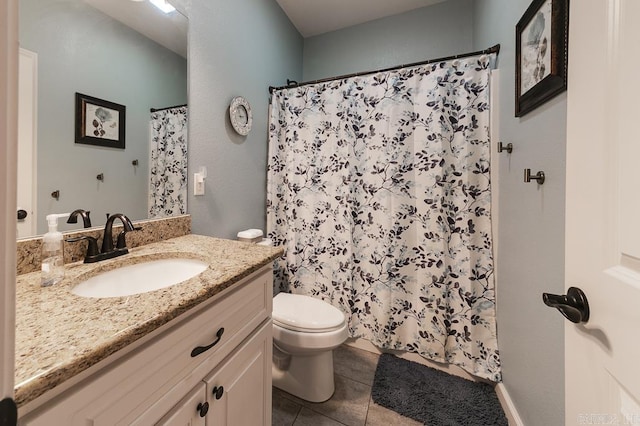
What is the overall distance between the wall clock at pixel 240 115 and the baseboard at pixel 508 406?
6.79ft

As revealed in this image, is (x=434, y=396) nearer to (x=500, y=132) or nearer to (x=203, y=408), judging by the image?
(x=203, y=408)

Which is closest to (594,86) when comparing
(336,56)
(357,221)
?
(357,221)

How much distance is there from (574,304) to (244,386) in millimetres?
905

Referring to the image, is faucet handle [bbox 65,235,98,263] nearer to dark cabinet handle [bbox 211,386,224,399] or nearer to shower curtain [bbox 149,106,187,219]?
shower curtain [bbox 149,106,187,219]

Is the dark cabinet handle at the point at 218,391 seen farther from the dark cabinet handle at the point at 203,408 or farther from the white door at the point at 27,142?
the white door at the point at 27,142

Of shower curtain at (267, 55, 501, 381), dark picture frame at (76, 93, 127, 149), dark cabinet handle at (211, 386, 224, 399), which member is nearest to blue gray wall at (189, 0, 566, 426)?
shower curtain at (267, 55, 501, 381)

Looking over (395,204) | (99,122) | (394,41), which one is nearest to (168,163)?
(99,122)

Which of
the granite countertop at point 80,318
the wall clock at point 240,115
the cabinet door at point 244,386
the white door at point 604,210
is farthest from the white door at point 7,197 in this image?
the wall clock at point 240,115

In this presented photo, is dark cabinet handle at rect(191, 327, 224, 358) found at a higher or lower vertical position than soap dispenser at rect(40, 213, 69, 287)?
lower

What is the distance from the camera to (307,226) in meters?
1.84

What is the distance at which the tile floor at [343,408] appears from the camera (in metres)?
1.23

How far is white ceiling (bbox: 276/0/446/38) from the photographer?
1.96 meters

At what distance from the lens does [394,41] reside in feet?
6.87

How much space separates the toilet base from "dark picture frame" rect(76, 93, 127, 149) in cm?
127
